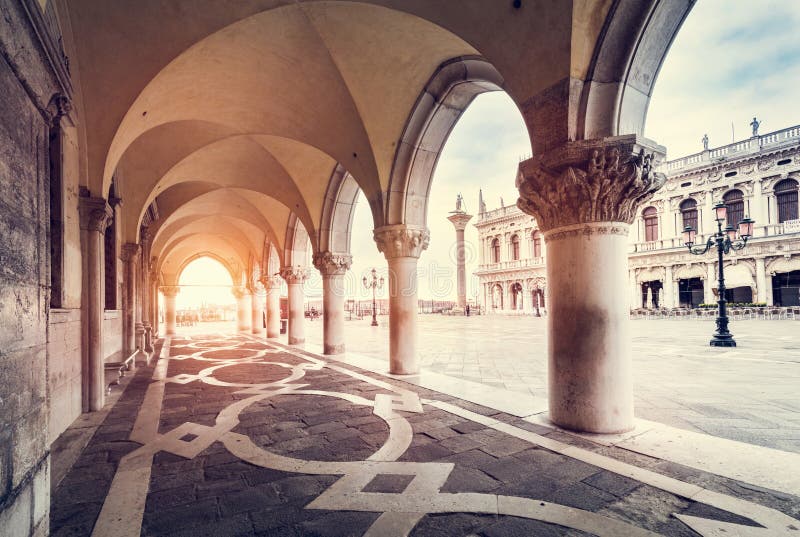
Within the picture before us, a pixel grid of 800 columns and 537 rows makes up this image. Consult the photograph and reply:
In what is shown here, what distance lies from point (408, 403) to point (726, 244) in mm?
11838

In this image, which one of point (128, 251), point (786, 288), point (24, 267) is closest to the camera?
point (24, 267)

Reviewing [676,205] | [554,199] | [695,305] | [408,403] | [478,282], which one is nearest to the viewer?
[554,199]

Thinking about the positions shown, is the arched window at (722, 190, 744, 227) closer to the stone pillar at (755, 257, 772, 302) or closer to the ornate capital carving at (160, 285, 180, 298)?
the stone pillar at (755, 257, 772, 302)

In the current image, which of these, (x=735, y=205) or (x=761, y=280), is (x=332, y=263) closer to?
(x=761, y=280)

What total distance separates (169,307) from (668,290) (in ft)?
106

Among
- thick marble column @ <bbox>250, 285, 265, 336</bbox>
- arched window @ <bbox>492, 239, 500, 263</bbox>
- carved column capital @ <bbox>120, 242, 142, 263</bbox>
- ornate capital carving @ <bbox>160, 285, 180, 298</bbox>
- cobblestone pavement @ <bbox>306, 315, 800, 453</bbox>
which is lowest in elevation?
cobblestone pavement @ <bbox>306, 315, 800, 453</bbox>

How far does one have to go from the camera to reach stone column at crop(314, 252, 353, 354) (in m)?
9.97

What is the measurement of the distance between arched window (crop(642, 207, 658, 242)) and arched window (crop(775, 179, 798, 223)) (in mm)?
7214

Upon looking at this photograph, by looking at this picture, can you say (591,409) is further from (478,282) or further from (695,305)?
(478,282)

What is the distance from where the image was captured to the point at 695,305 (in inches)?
1135

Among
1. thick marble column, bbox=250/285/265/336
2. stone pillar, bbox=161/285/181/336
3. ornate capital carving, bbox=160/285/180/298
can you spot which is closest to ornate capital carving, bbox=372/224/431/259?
thick marble column, bbox=250/285/265/336

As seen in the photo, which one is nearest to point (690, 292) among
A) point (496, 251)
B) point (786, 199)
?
point (786, 199)

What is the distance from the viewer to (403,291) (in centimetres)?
718

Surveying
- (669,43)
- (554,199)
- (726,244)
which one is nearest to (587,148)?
(554,199)
